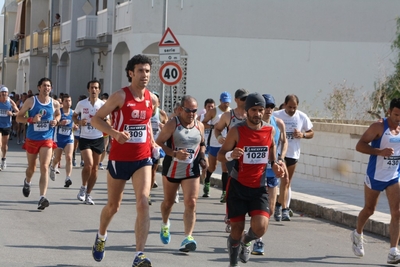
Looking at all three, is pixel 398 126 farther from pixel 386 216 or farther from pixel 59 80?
pixel 59 80

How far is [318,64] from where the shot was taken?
31.7 meters

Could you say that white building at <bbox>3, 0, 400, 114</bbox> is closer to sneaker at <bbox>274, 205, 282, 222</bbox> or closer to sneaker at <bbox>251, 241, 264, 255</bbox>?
sneaker at <bbox>274, 205, 282, 222</bbox>

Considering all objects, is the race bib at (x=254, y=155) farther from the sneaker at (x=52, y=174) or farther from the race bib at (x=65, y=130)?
the sneaker at (x=52, y=174)

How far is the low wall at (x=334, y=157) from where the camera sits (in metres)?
16.9

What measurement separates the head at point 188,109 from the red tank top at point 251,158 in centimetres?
164

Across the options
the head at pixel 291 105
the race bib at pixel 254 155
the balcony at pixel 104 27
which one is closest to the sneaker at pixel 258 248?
the race bib at pixel 254 155

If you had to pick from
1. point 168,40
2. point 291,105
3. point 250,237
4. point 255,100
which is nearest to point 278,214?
point 291,105

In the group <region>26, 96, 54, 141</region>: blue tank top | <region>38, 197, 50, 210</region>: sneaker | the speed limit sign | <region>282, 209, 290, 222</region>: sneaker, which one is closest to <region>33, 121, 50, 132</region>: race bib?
<region>26, 96, 54, 141</region>: blue tank top

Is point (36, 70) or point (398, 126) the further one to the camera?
point (36, 70)

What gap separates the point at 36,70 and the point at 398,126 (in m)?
45.5

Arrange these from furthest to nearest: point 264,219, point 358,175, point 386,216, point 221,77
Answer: point 221,77 < point 358,175 < point 386,216 < point 264,219

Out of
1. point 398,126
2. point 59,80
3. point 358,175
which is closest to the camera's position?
point 398,126

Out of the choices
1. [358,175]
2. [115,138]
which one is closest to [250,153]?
[115,138]

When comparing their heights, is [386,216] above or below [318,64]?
below
